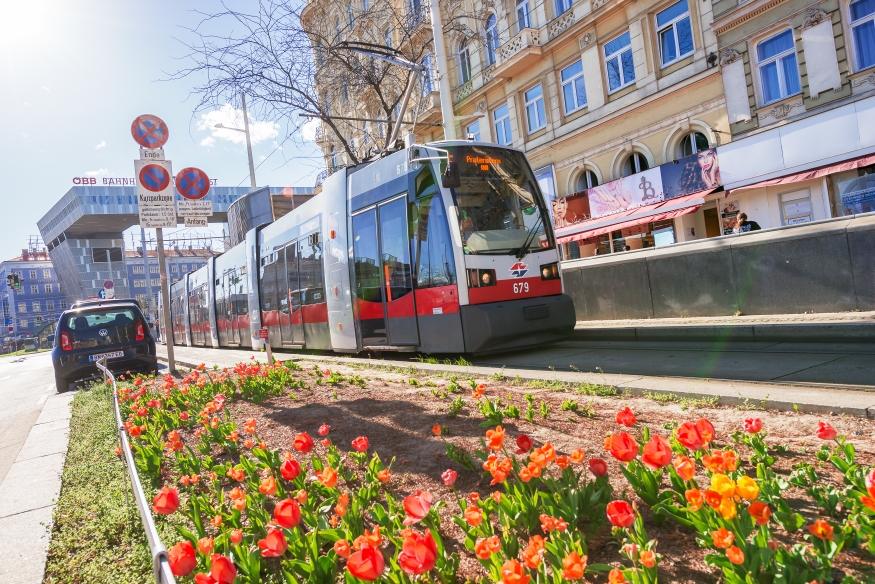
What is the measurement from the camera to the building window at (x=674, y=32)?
17266 millimetres

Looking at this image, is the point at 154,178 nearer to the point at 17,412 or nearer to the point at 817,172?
the point at 17,412

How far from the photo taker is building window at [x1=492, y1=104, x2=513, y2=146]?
24.3 m

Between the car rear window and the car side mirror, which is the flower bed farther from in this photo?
the car rear window

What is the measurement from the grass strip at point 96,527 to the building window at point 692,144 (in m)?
17.3

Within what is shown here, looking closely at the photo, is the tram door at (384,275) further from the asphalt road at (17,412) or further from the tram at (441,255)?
the asphalt road at (17,412)

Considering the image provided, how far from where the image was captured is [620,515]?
154cm

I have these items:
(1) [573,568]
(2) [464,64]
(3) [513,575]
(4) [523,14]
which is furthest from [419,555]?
(2) [464,64]

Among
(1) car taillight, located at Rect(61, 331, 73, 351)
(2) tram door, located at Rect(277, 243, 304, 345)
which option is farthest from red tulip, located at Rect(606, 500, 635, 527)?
(1) car taillight, located at Rect(61, 331, 73, 351)

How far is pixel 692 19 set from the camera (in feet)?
55.5

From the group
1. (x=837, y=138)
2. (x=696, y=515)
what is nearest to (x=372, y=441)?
(x=696, y=515)

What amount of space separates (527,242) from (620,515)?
7.71 metres

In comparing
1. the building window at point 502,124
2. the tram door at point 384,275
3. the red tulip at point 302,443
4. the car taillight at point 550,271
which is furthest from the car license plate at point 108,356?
the building window at point 502,124

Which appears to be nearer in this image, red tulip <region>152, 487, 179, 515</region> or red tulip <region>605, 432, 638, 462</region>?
red tulip <region>605, 432, 638, 462</region>

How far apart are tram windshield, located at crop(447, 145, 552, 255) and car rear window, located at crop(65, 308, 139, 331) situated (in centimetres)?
793
